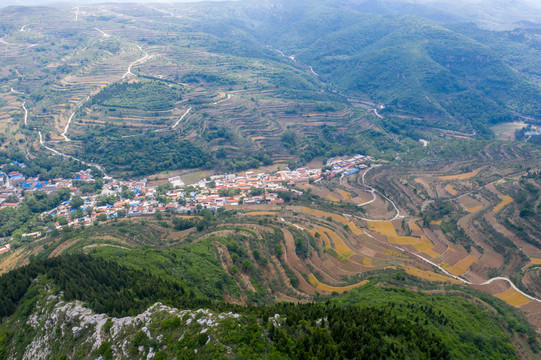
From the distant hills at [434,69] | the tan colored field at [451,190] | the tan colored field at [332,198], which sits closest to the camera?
the tan colored field at [451,190]

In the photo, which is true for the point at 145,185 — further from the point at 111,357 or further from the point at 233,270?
the point at 111,357

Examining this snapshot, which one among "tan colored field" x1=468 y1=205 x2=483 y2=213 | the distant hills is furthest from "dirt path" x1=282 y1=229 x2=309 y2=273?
the distant hills

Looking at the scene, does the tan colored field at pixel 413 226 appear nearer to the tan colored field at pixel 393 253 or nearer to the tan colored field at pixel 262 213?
the tan colored field at pixel 393 253

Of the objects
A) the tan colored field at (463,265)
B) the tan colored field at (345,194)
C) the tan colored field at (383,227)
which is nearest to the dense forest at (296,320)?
the tan colored field at (463,265)

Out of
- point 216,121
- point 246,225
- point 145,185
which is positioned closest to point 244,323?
point 246,225

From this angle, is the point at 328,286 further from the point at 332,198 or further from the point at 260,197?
the point at 260,197

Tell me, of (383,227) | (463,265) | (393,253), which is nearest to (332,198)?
(383,227)

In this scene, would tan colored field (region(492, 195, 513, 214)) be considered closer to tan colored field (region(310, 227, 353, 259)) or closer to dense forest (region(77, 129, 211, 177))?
tan colored field (region(310, 227, 353, 259))
